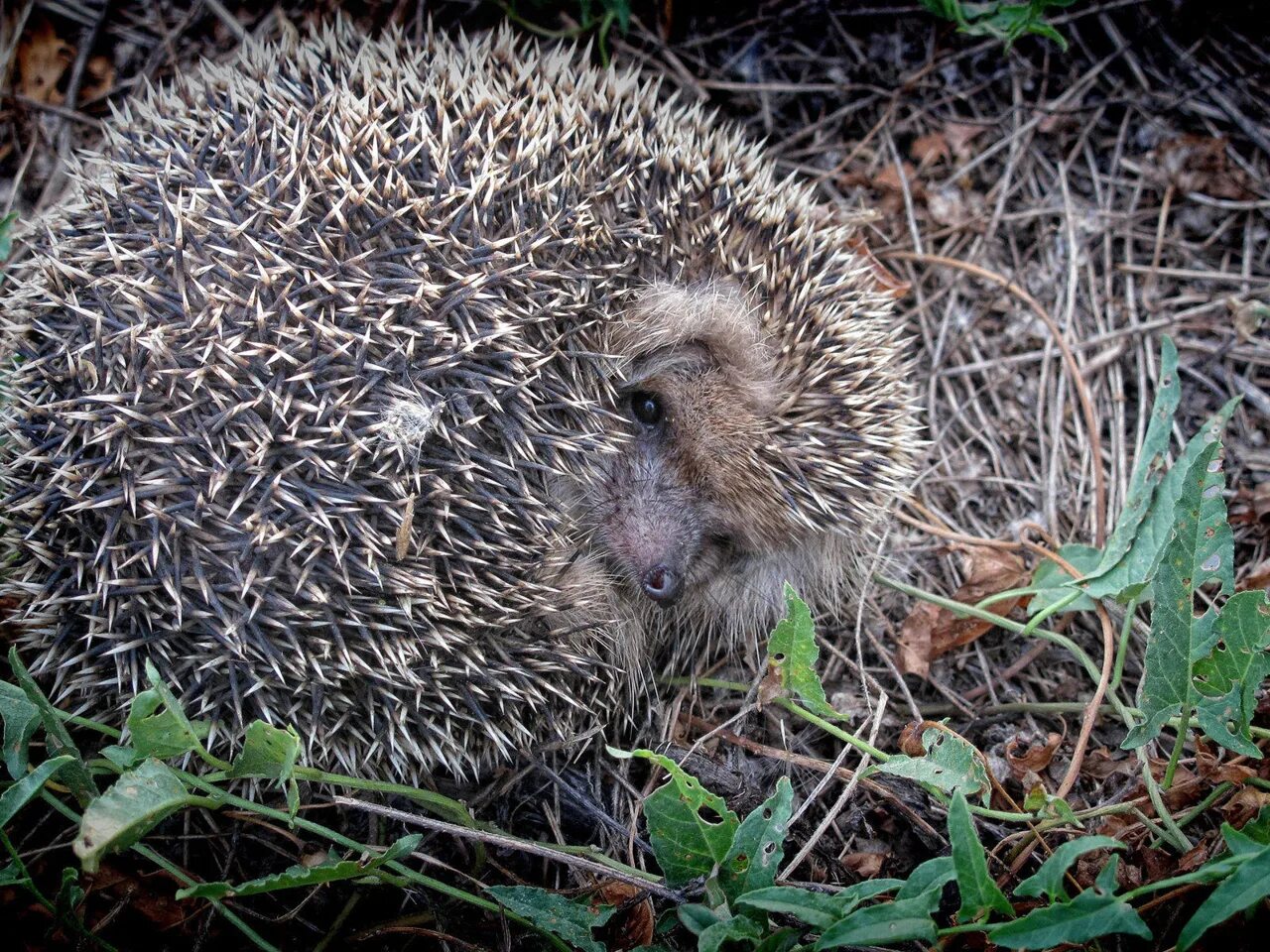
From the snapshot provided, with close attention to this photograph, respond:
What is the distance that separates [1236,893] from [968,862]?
595mm

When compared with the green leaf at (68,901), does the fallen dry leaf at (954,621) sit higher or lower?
higher

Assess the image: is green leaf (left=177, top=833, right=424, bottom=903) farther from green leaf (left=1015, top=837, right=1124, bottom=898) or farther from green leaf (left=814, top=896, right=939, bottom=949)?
green leaf (left=1015, top=837, right=1124, bottom=898)

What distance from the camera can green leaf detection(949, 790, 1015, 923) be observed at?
7.14 ft

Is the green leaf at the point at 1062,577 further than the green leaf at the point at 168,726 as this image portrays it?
Yes

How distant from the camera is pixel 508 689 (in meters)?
2.61

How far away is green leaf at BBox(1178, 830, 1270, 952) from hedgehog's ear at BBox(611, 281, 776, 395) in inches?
70.3

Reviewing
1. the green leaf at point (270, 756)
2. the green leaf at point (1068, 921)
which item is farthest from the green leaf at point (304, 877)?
the green leaf at point (1068, 921)

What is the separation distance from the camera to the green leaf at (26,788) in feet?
7.19

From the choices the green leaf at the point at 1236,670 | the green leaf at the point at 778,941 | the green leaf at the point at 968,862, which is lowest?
the green leaf at the point at 778,941

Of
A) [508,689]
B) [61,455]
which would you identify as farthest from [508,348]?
[61,455]

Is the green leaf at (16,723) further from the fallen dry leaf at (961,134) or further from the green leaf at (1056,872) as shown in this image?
the fallen dry leaf at (961,134)

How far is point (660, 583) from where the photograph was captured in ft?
10.1

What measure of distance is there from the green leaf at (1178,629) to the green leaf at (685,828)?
114cm

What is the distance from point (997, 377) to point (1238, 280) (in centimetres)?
105
